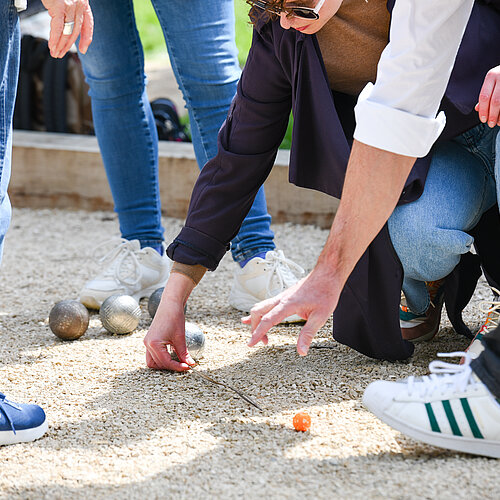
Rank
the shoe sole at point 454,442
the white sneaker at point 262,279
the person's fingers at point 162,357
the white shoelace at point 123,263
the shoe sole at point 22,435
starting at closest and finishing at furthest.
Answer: the shoe sole at point 454,442 < the shoe sole at point 22,435 < the person's fingers at point 162,357 < the white sneaker at point 262,279 < the white shoelace at point 123,263

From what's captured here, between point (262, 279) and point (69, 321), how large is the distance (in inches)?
26.0

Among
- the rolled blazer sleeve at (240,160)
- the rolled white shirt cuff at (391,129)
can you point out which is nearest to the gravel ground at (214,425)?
the rolled blazer sleeve at (240,160)

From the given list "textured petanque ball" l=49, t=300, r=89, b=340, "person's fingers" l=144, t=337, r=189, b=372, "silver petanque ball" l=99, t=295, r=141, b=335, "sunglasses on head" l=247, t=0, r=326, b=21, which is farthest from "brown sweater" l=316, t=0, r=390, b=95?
"textured petanque ball" l=49, t=300, r=89, b=340

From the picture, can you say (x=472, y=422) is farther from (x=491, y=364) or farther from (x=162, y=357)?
(x=162, y=357)

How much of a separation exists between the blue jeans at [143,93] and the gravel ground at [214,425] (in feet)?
1.10

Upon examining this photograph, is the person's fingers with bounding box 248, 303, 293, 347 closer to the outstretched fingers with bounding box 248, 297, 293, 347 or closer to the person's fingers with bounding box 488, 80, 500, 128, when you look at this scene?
the outstretched fingers with bounding box 248, 297, 293, 347

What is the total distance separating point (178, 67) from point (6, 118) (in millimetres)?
1004

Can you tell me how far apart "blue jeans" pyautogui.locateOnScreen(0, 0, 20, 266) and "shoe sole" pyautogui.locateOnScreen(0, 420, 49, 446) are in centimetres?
44

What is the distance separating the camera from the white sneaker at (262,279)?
2.68 metres

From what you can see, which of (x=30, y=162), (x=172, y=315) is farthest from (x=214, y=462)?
(x=30, y=162)

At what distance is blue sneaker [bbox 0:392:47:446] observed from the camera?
69.2 inches

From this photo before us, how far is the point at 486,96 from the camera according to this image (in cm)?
182

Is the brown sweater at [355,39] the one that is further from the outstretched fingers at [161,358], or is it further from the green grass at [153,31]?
the green grass at [153,31]

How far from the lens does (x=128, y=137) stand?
9.41 ft
